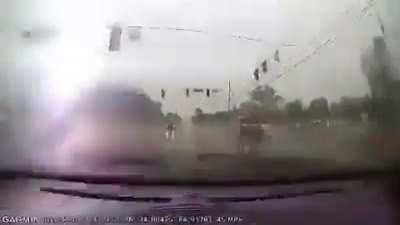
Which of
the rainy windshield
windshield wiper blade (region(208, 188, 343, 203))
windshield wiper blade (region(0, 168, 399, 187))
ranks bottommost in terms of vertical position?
windshield wiper blade (region(208, 188, 343, 203))

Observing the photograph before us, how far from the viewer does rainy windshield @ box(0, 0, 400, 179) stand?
102 cm

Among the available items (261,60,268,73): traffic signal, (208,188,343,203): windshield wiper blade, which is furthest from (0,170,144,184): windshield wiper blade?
(261,60,268,73): traffic signal

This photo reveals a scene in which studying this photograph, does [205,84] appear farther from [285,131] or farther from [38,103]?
[38,103]

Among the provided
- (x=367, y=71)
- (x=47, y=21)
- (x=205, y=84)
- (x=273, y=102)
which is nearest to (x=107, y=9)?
(x=47, y=21)

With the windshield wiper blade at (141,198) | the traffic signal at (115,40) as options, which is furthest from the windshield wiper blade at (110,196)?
the traffic signal at (115,40)

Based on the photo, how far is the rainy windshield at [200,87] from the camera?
1.02 metres

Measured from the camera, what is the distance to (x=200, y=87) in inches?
40.8

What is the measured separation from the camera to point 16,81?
101 centimetres

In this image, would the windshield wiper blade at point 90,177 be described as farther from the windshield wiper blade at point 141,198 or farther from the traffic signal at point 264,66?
the traffic signal at point 264,66

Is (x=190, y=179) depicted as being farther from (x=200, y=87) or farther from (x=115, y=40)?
(x=115, y=40)

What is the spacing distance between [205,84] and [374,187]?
317 millimetres

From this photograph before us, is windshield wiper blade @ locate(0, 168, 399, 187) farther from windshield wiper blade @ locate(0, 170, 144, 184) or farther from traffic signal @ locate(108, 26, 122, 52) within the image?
traffic signal @ locate(108, 26, 122, 52)

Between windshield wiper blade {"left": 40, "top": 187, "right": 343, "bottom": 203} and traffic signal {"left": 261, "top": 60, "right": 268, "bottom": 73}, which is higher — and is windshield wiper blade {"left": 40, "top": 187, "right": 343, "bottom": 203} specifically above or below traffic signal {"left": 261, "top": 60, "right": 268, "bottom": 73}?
below

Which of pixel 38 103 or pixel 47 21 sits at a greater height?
pixel 47 21
